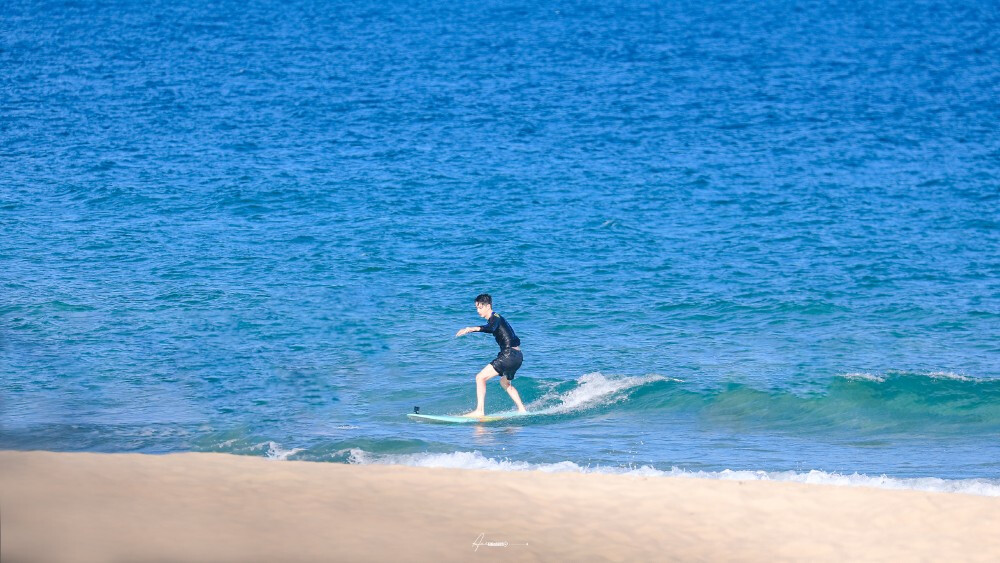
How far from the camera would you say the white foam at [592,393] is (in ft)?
58.0

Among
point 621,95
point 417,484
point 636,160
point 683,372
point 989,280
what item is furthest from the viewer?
point 621,95

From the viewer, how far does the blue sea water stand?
16875 mm

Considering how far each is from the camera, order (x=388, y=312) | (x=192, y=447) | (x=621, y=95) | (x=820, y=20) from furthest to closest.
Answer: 1. (x=820, y=20)
2. (x=621, y=95)
3. (x=388, y=312)
4. (x=192, y=447)

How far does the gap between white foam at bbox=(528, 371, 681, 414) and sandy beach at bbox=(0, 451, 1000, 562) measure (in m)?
4.12

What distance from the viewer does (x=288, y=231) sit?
97.1ft

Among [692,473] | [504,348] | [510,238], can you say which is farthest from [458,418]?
[510,238]

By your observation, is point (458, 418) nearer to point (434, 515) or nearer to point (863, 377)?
point (434, 515)

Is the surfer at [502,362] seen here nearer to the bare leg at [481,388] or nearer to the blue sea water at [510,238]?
the bare leg at [481,388]

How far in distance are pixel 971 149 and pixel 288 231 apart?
76.4 ft

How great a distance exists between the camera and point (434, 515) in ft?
39.0

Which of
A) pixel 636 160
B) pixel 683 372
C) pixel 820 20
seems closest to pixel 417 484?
pixel 683 372

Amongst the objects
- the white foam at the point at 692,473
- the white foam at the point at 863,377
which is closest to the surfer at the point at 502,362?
the white foam at the point at 692,473

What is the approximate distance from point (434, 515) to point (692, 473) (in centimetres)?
368

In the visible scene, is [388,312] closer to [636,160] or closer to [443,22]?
[636,160]
